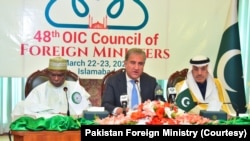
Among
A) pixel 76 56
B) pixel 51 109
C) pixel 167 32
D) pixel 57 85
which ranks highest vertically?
pixel 167 32

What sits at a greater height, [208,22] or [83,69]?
[208,22]

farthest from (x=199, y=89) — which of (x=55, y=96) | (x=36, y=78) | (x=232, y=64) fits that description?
(x=36, y=78)

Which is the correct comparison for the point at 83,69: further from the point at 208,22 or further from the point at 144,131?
the point at 144,131

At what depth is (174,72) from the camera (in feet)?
13.4

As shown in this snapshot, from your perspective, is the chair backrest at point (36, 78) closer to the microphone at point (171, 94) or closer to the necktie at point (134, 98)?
the necktie at point (134, 98)

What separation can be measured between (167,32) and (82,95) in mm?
1168

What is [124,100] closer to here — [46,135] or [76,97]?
[76,97]

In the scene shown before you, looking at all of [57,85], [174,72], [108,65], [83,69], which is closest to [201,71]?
[174,72]

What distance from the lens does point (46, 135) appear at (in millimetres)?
2256

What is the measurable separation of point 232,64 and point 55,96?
6.65 ft

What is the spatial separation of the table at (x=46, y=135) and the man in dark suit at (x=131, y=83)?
1.64 m

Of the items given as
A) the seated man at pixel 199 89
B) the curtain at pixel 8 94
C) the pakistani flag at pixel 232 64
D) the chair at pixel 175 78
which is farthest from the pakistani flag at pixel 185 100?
the curtain at pixel 8 94

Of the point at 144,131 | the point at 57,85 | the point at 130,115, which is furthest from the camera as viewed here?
the point at 57,85

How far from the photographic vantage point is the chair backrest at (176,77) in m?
4.07
